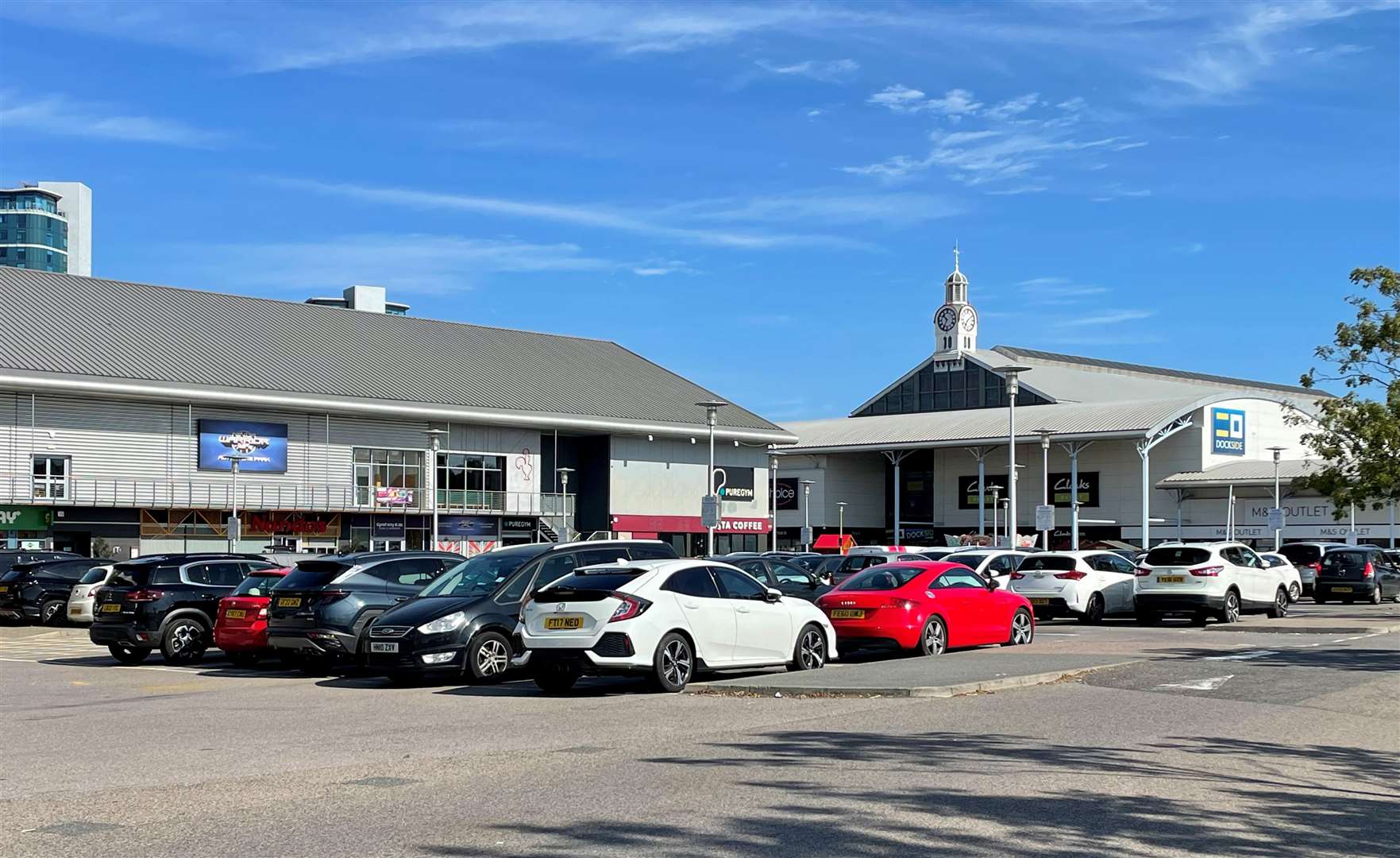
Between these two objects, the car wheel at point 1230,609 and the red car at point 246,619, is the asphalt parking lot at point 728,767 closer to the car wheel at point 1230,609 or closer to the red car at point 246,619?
the red car at point 246,619

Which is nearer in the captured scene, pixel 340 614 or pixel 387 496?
pixel 340 614

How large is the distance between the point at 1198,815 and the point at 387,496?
57.6 m

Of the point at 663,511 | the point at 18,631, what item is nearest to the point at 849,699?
the point at 18,631

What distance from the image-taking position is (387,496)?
64.2 m

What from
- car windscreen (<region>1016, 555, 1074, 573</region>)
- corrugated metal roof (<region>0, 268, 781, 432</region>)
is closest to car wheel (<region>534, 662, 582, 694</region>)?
car windscreen (<region>1016, 555, 1074, 573</region>)

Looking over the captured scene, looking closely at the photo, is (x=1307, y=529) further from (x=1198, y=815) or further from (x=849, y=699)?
(x=1198, y=815)

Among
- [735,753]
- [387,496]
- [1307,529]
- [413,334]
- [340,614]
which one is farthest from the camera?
[1307,529]

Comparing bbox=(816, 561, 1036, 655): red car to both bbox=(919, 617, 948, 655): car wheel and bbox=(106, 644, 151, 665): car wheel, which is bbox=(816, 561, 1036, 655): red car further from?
bbox=(106, 644, 151, 665): car wheel

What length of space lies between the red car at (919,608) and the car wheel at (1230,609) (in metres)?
8.62

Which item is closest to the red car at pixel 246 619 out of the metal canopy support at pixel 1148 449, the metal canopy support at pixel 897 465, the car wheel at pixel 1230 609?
the car wheel at pixel 1230 609

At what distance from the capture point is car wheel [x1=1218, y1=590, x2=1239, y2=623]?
2941 centimetres

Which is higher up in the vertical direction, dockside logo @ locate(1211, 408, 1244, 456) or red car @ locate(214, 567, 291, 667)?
dockside logo @ locate(1211, 408, 1244, 456)

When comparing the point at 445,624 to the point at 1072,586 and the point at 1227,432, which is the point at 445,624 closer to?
the point at 1072,586

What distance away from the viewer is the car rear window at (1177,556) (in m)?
29.5
